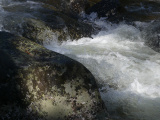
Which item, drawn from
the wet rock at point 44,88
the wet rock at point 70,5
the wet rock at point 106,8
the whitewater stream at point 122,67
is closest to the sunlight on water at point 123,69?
the whitewater stream at point 122,67

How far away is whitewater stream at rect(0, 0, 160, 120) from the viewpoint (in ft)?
10.2

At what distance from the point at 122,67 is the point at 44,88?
230 cm

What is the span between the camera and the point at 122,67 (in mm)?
4188

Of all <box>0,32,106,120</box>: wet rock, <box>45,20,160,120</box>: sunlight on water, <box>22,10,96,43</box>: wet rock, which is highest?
<box>0,32,106,120</box>: wet rock

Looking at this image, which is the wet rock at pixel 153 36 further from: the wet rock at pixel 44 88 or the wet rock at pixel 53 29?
the wet rock at pixel 44 88

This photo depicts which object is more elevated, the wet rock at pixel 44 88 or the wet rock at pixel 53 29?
the wet rock at pixel 44 88

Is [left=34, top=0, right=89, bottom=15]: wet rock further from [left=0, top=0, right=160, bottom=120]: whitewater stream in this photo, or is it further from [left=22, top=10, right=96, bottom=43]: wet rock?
[left=0, top=0, right=160, bottom=120]: whitewater stream

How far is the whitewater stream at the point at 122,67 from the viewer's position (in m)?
3.11

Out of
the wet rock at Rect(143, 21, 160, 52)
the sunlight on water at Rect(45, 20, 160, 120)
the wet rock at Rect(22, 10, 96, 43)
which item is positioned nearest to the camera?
the sunlight on water at Rect(45, 20, 160, 120)

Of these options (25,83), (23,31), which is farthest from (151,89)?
(23,31)

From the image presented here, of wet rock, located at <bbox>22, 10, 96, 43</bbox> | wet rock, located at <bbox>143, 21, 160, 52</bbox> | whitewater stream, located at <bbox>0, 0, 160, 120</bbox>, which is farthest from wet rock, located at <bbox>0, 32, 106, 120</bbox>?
wet rock, located at <bbox>143, 21, 160, 52</bbox>

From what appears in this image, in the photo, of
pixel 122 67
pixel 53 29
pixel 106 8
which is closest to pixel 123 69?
pixel 122 67

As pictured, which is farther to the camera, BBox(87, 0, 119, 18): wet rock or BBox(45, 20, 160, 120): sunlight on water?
BBox(87, 0, 119, 18): wet rock

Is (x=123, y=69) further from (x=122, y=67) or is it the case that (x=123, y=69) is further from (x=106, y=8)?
(x=106, y=8)
